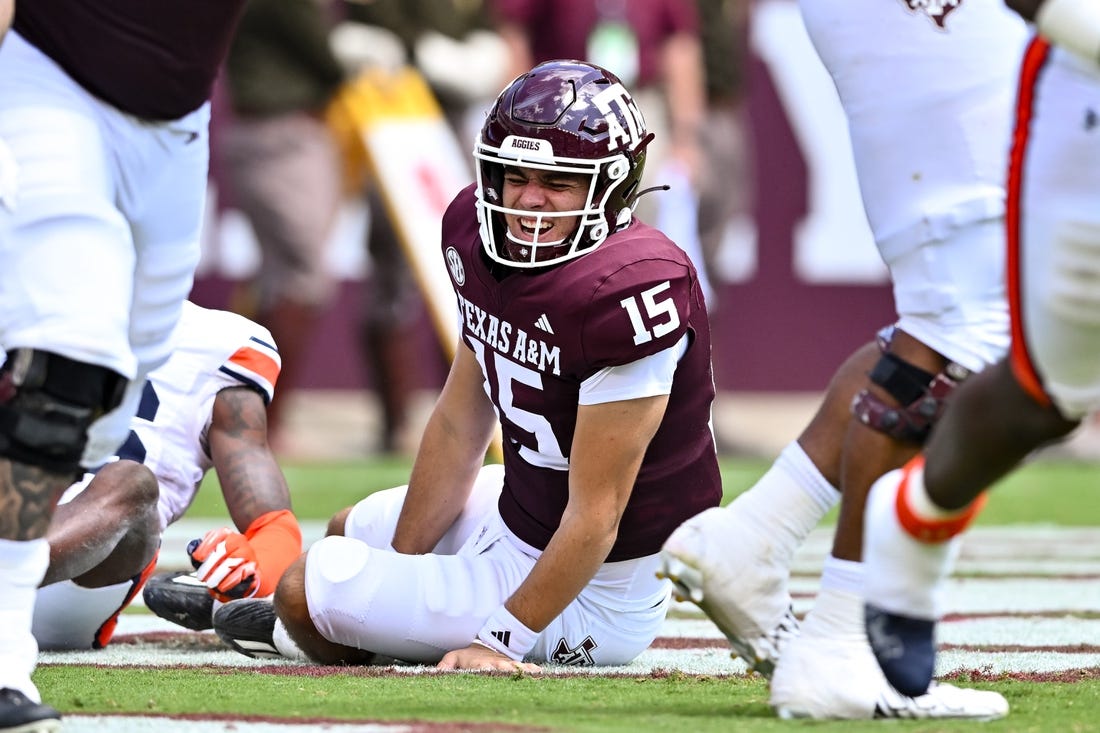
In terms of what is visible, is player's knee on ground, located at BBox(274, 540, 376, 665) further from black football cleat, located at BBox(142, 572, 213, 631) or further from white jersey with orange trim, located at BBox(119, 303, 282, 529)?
white jersey with orange trim, located at BBox(119, 303, 282, 529)

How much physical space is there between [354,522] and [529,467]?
1.94ft

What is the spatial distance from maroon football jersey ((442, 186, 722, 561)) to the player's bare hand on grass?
251 mm

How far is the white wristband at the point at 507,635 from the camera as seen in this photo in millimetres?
3520

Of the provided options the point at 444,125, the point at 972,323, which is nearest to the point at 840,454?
the point at 972,323

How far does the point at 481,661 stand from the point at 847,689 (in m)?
0.80

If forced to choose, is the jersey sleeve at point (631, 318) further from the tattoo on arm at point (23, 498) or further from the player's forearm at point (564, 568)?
the tattoo on arm at point (23, 498)

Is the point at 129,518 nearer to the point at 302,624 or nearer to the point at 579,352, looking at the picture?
the point at 302,624

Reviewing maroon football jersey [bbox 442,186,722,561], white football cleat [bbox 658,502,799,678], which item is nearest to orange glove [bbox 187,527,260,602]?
maroon football jersey [bbox 442,186,722,561]

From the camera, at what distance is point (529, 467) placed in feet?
12.2

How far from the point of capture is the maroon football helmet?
3.53m

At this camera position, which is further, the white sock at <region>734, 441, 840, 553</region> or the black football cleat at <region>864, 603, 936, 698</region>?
the white sock at <region>734, 441, 840, 553</region>

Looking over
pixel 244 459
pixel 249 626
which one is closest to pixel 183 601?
pixel 249 626

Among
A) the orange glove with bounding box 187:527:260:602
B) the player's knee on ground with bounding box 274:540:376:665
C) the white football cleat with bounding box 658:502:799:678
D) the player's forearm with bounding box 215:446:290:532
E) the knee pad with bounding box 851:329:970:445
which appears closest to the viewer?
the knee pad with bounding box 851:329:970:445

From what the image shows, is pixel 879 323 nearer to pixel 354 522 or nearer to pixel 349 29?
pixel 349 29
